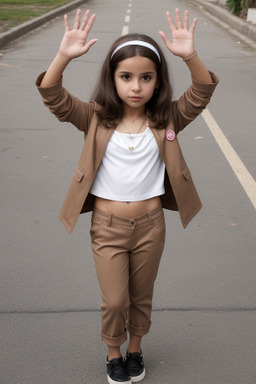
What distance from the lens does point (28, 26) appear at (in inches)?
745

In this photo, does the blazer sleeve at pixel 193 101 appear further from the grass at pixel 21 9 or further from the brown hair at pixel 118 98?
the grass at pixel 21 9

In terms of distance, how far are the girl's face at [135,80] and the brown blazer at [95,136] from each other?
16 cm

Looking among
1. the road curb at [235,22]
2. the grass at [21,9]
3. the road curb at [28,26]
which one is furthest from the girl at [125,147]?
the grass at [21,9]

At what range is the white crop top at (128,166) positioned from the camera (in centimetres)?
307

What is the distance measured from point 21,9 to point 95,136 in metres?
21.9

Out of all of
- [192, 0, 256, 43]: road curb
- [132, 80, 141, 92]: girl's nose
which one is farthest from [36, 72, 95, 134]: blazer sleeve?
[192, 0, 256, 43]: road curb

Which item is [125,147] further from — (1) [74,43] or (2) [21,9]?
(2) [21,9]

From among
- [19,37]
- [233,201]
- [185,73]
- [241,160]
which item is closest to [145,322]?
[233,201]

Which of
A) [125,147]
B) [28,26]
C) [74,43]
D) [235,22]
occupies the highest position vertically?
[74,43]

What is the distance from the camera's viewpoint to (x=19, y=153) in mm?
7246

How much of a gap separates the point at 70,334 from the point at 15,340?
28 centimetres

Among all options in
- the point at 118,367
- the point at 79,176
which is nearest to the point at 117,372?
the point at 118,367

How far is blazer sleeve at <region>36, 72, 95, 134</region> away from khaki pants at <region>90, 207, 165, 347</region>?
40 cm

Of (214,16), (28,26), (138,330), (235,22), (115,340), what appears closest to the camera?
(115,340)
